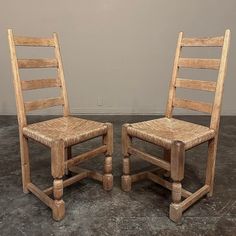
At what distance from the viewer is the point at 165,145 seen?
58.0 inches

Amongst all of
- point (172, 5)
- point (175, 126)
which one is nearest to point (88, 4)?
point (172, 5)

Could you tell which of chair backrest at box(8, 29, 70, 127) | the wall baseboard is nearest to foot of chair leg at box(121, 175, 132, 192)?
chair backrest at box(8, 29, 70, 127)

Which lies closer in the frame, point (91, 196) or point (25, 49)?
point (91, 196)

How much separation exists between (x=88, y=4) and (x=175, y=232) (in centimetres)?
300

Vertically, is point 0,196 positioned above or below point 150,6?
below

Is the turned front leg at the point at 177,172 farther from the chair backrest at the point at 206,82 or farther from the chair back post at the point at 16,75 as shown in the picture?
the chair back post at the point at 16,75

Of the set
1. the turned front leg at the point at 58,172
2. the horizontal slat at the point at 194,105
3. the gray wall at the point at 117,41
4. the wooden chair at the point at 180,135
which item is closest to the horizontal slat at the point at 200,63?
the wooden chair at the point at 180,135

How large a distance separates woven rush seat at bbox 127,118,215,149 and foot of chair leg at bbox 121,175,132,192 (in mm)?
→ 313

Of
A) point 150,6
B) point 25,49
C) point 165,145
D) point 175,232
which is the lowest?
point 175,232

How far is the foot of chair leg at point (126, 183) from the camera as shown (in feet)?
5.95

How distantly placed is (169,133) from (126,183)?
0.46 meters

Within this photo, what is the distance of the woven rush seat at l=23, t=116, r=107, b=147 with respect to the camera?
1504 millimetres

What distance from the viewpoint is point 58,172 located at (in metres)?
1.44

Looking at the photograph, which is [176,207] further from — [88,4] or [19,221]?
[88,4]
